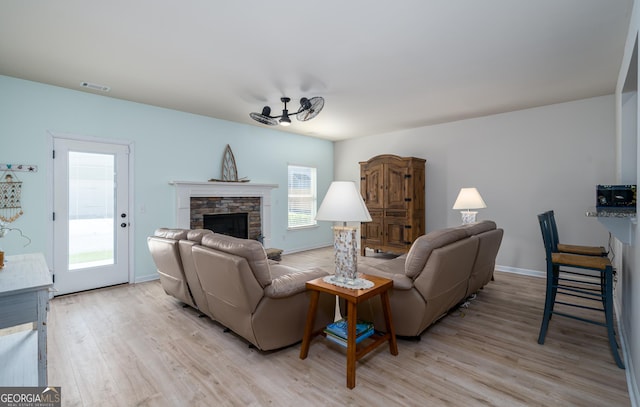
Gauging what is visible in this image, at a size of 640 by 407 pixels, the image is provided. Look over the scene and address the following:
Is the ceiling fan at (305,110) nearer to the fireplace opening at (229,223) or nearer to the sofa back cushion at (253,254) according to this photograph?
the sofa back cushion at (253,254)

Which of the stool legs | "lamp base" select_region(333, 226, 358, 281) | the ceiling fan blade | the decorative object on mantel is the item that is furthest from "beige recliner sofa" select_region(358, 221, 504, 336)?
the decorative object on mantel

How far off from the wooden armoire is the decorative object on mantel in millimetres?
5037

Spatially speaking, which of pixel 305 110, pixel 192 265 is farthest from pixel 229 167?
pixel 192 265

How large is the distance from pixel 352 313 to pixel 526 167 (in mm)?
4231

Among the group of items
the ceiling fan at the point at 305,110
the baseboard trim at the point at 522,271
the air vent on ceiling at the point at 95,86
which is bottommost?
the baseboard trim at the point at 522,271

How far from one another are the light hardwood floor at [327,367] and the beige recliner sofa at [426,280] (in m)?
0.24

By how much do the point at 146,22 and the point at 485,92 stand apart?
3.85m

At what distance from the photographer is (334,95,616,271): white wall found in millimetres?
4195

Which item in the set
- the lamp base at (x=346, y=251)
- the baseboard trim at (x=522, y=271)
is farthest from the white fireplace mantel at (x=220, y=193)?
the baseboard trim at (x=522, y=271)

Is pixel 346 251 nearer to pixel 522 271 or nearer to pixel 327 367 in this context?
pixel 327 367

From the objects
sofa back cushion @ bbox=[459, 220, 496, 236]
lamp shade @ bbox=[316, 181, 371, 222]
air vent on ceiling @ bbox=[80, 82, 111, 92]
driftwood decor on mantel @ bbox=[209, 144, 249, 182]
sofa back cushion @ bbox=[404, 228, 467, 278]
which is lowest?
sofa back cushion @ bbox=[404, 228, 467, 278]

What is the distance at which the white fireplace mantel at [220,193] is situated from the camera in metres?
4.70

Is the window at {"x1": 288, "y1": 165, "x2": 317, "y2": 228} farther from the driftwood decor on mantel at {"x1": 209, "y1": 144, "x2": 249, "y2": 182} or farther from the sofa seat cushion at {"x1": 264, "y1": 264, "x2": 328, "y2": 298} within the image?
the sofa seat cushion at {"x1": 264, "y1": 264, "x2": 328, "y2": 298}

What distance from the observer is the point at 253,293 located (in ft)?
7.18
